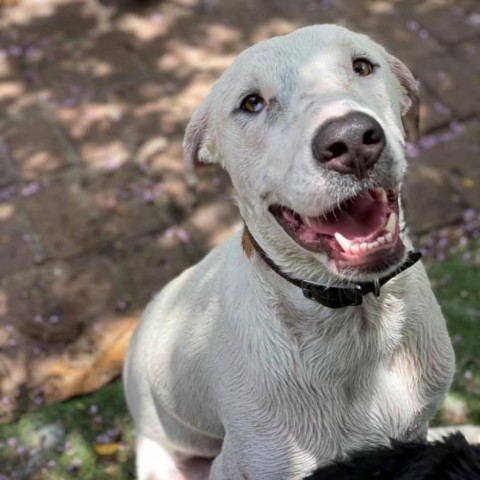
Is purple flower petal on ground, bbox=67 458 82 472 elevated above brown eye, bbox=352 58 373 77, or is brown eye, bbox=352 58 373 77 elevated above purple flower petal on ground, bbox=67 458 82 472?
brown eye, bbox=352 58 373 77

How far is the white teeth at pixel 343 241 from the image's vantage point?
217cm

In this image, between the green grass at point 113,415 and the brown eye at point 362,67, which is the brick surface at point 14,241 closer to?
the green grass at point 113,415

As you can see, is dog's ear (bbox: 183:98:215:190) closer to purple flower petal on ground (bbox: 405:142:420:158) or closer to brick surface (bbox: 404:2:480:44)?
purple flower petal on ground (bbox: 405:142:420:158)

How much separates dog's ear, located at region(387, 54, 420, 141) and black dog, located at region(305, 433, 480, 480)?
3.62 ft

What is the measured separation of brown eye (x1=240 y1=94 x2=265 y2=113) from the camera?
2346mm

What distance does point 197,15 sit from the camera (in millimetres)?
6066

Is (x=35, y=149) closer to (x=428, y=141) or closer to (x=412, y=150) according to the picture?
(x=412, y=150)

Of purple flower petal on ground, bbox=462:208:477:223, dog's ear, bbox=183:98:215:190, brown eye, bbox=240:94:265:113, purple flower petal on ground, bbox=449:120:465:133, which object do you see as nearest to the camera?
brown eye, bbox=240:94:265:113

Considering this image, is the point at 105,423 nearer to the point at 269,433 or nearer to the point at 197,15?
the point at 269,433

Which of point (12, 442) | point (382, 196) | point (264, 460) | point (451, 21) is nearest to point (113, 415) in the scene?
point (12, 442)

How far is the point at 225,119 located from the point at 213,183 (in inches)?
95.2

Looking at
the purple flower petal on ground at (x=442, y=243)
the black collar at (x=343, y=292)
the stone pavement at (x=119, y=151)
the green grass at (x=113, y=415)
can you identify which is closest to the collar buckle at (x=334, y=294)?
the black collar at (x=343, y=292)

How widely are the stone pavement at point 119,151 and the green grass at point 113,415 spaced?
4.9 inches

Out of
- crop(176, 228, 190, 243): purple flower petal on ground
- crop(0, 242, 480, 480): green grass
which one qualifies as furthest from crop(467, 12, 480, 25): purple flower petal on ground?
crop(176, 228, 190, 243): purple flower petal on ground
